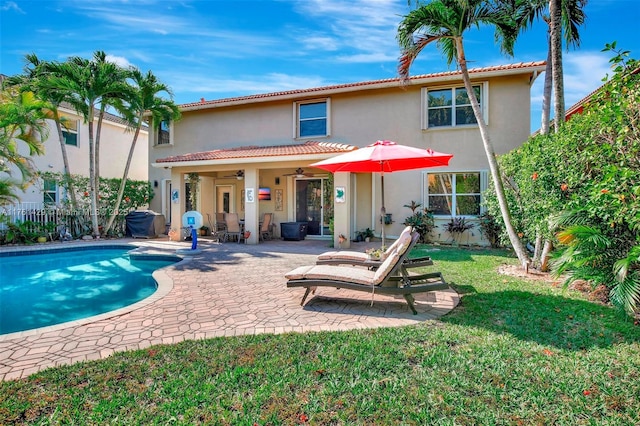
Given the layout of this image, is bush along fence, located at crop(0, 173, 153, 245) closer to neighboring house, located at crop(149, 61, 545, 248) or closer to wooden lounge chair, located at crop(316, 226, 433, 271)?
neighboring house, located at crop(149, 61, 545, 248)

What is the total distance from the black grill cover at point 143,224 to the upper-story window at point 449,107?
1395cm

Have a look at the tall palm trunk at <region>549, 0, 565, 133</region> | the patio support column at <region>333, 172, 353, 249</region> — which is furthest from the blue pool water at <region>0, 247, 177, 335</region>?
the tall palm trunk at <region>549, 0, 565, 133</region>

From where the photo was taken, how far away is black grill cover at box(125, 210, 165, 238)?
54.4 feet

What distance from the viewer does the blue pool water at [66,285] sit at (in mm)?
6376

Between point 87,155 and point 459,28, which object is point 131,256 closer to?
point 459,28

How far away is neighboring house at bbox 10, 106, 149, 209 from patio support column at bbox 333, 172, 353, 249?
1166 cm

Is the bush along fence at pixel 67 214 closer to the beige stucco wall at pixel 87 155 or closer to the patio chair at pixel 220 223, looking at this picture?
the beige stucco wall at pixel 87 155

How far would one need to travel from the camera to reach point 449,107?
1420 cm

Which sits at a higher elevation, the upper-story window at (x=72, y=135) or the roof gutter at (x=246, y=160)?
the upper-story window at (x=72, y=135)

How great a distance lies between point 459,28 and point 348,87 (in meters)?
6.89

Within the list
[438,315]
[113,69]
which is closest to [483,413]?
[438,315]

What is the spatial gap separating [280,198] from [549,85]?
12330 millimetres

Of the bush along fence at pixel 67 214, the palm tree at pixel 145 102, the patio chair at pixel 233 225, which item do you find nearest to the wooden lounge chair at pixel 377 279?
the patio chair at pixel 233 225

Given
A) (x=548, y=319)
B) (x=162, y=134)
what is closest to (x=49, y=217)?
(x=162, y=134)
